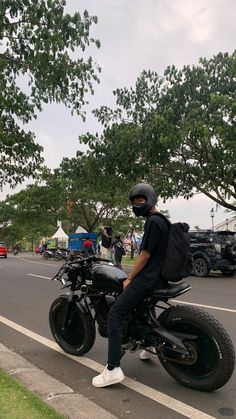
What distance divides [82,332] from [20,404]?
5.51 feet

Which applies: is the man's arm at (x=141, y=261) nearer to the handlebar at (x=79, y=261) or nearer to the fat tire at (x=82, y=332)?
the handlebar at (x=79, y=261)

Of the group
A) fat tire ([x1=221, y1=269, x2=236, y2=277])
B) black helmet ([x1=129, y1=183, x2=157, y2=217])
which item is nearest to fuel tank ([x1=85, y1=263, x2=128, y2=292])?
black helmet ([x1=129, y1=183, x2=157, y2=217])

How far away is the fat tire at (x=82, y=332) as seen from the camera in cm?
524

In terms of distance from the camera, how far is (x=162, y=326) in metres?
4.47

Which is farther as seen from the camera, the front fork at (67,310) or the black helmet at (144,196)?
the front fork at (67,310)

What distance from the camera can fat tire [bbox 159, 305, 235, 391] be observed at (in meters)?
4.13

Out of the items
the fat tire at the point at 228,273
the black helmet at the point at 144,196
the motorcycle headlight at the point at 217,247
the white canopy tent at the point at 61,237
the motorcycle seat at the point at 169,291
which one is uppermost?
the white canopy tent at the point at 61,237

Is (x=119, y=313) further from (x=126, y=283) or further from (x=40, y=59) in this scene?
(x=40, y=59)

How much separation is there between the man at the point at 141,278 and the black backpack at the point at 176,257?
0.07 meters

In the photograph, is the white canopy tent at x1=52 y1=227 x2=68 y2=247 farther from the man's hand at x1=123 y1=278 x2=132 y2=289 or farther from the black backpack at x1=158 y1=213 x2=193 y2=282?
the black backpack at x1=158 y1=213 x2=193 y2=282

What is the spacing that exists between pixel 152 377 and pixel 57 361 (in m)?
1.18

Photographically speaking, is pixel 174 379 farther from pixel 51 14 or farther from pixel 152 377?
pixel 51 14

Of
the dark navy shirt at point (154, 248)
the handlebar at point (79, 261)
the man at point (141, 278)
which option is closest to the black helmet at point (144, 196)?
the man at point (141, 278)

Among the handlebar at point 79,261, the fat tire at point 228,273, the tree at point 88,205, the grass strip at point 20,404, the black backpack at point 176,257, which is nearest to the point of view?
the grass strip at point 20,404
